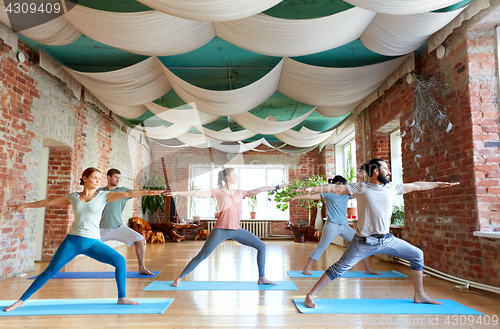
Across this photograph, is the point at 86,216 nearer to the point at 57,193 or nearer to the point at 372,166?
the point at 372,166

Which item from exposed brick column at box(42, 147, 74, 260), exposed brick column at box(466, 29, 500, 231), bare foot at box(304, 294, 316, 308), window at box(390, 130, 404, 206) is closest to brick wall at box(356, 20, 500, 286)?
exposed brick column at box(466, 29, 500, 231)

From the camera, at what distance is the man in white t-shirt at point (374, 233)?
2.99 metres

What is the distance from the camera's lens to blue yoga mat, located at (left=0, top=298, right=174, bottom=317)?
9.35 ft

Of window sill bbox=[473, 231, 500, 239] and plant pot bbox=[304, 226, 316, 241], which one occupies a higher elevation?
window sill bbox=[473, 231, 500, 239]

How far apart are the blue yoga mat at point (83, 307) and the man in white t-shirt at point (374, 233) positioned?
1309 millimetres

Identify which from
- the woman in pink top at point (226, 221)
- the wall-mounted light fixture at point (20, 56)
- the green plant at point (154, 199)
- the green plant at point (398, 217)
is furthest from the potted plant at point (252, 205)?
the wall-mounted light fixture at point (20, 56)

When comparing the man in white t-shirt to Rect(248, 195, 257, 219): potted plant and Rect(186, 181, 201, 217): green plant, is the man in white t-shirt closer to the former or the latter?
Rect(186, 181, 201, 217): green plant

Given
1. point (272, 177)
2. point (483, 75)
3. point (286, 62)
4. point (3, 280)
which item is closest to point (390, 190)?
point (483, 75)

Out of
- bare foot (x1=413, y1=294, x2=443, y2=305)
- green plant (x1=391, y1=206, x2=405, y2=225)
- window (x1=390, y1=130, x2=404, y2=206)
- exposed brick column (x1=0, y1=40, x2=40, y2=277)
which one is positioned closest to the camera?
bare foot (x1=413, y1=294, x2=443, y2=305)

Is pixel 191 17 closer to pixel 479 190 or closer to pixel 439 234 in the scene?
pixel 479 190

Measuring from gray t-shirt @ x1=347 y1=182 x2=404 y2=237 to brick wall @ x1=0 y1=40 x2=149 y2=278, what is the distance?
4.16 m

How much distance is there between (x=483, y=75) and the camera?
376 centimetres

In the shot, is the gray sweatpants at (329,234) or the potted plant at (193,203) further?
the potted plant at (193,203)

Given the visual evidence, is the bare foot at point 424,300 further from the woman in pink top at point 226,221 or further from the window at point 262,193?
the window at point 262,193
